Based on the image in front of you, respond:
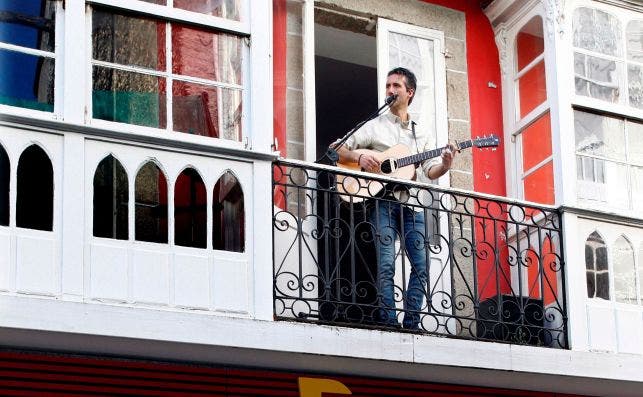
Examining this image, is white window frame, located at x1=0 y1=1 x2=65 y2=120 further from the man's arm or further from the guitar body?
the man's arm

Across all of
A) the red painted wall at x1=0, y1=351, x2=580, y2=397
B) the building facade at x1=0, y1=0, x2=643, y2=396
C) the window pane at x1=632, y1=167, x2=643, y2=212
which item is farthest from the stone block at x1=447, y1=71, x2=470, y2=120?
the red painted wall at x1=0, y1=351, x2=580, y2=397

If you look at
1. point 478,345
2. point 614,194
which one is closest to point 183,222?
point 478,345

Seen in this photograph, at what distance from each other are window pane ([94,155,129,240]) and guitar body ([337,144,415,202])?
5.25ft

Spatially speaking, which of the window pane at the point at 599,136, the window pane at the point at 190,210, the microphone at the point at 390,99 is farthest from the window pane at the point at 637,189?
the window pane at the point at 190,210

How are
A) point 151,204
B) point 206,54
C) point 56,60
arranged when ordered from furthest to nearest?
point 206,54 < point 151,204 < point 56,60

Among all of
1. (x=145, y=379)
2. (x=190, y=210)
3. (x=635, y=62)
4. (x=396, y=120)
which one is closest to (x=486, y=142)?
(x=396, y=120)

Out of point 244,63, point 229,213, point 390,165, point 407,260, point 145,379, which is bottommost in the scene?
point 145,379

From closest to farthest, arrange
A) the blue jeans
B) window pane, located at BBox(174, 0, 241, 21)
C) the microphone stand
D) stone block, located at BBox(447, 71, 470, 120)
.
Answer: window pane, located at BBox(174, 0, 241, 21) → the blue jeans → the microphone stand → stone block, located at BBox(447, 71, 470, 120)

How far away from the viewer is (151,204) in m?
10.1

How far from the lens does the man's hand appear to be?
37.0ft

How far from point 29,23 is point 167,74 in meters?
0.90

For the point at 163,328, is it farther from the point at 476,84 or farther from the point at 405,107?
the point at 476,84

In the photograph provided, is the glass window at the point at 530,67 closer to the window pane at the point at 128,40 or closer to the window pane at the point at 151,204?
the window pane at the point at 128,40

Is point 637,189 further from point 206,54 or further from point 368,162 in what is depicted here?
point 206,54
